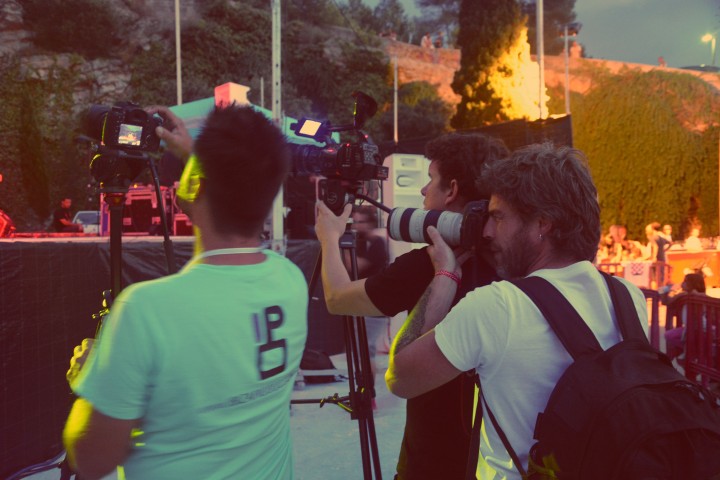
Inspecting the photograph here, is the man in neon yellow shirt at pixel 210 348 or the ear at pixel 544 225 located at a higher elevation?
the ear at pixel 544 225

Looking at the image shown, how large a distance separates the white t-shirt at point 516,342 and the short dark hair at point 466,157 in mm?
603

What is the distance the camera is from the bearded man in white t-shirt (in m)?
1.28

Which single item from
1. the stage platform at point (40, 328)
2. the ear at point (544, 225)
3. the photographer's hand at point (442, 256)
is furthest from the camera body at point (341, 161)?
the stage platform at point (40, 328)

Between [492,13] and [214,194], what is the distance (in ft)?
62.7

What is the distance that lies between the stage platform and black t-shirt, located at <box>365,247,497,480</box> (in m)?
2.57

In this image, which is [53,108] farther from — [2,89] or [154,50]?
[154,50]

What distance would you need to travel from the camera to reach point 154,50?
31.4 meters

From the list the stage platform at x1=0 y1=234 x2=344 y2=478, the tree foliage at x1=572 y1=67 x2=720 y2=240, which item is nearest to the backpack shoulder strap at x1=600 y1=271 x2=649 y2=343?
the stage platform at x1=0 y1=234 x2=344 y2=478

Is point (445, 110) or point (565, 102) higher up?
point (445, 110)

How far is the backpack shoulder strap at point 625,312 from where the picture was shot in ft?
4.29

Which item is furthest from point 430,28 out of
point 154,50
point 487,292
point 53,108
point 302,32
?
point 487,292

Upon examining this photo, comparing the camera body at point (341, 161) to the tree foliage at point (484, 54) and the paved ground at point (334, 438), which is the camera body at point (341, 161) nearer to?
the paved ground at point (334, 438)

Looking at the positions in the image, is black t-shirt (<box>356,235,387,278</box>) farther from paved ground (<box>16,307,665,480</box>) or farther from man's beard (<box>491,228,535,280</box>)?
man's beard (<box>491,228,535,280</box>)

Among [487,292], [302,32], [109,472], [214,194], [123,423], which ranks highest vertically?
[302,32]
